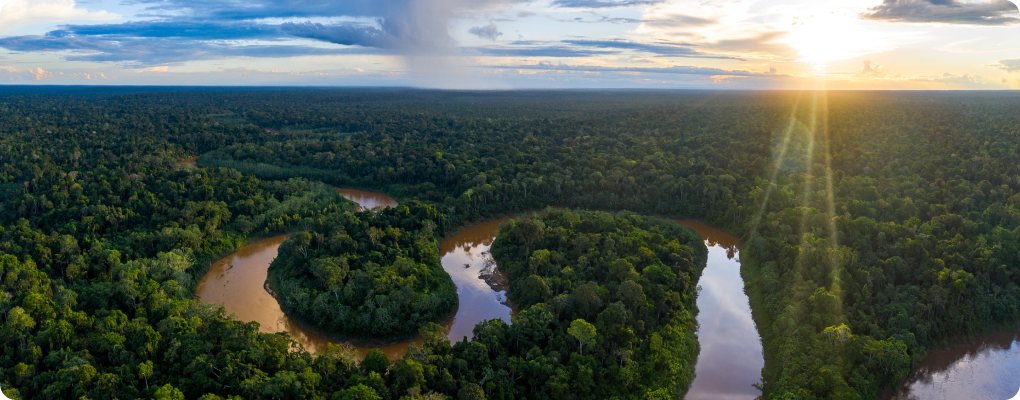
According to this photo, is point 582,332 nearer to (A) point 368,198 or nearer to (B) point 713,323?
(B) point 713,323

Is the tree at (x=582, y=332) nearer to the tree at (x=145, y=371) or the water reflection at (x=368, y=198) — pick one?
the tree at (x=145, y=371)

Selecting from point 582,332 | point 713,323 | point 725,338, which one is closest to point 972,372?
point 725,338

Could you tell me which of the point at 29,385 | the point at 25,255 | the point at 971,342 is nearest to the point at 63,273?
the point at 25,255

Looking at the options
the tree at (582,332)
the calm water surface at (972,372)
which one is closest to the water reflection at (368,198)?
the tree at (582,332)

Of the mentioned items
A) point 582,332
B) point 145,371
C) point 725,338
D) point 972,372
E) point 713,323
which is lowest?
point 972,372

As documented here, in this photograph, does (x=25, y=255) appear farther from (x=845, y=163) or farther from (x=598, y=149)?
(x=845, y=163)

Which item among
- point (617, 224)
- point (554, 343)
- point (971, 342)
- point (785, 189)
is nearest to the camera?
point (554, 343)
